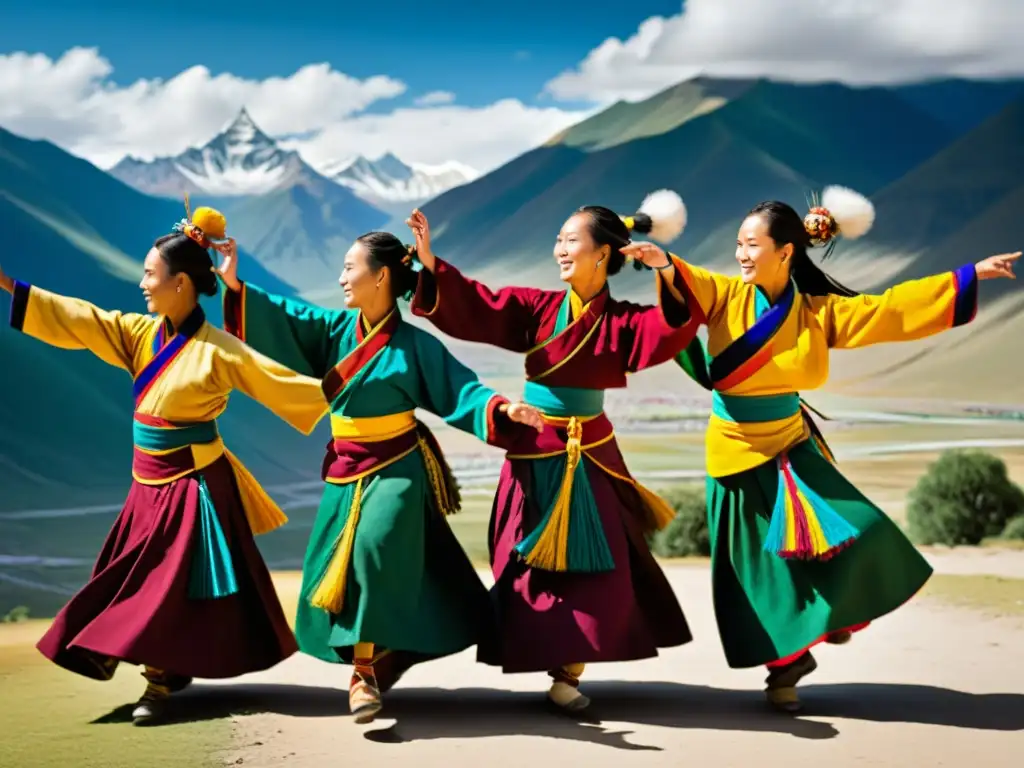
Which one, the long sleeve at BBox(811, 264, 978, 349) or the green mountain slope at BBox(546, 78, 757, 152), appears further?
the green mountain slope at BBox(546, 78, 757, 152)

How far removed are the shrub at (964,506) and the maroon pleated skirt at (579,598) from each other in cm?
514

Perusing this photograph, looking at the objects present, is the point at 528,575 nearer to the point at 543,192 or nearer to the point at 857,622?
the point at 857,622

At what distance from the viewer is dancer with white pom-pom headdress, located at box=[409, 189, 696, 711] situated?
11.8ft

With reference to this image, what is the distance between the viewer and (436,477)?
3.72 m

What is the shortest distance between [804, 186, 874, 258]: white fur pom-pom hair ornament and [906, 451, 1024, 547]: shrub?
193 inches

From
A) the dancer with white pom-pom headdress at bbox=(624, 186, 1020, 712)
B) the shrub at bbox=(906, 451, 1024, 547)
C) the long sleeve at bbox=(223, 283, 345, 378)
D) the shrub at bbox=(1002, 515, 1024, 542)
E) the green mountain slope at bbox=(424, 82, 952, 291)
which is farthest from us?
the green mountain slope at bbox=(424, 82, 952, 291)

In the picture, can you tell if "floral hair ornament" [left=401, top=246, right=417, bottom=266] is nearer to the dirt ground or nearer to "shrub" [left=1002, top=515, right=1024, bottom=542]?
the dirt ground

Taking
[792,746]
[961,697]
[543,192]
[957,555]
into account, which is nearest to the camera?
[792,746]

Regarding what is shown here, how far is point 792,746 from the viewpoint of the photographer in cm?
337

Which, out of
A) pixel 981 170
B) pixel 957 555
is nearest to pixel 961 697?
pixel 957 555

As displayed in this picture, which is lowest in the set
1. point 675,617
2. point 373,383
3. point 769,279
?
point 675,617

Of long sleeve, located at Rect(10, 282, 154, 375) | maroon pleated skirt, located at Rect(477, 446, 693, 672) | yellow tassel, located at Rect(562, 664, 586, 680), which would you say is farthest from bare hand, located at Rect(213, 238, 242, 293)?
yellow tassel, located at Rect(562, 664, 586, 680)

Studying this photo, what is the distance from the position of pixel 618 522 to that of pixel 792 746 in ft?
2.53

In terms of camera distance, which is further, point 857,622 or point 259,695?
point 259,695
